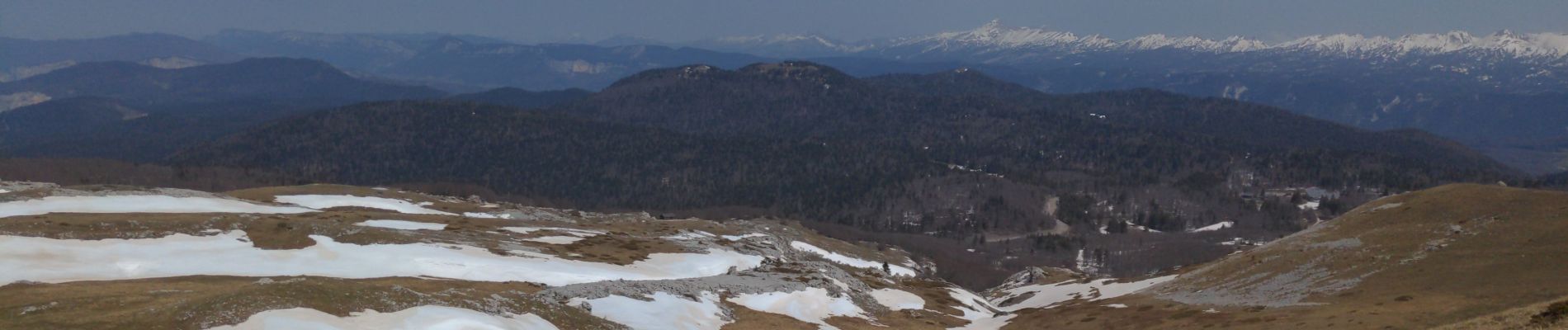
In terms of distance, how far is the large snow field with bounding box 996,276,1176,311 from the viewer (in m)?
120

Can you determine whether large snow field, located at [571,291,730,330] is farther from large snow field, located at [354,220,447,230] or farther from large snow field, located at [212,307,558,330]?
large snow field, located at [354,220,447,230]

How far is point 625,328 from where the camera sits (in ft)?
238

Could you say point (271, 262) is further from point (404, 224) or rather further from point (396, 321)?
point (404, 224)

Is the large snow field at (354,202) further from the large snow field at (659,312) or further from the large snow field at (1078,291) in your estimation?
the large snow field at (1078,291)

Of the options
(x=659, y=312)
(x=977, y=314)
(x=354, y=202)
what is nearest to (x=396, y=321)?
(x=659, y=312)

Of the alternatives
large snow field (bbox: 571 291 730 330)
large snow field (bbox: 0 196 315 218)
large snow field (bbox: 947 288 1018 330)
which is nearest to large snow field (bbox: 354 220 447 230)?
large snow field (bbox: 0 196 315 218)

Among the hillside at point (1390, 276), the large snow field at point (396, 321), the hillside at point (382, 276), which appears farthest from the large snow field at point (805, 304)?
the large snow field at point (396, 321)

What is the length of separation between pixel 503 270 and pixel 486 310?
2797 centimetres

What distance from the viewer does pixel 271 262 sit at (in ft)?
282

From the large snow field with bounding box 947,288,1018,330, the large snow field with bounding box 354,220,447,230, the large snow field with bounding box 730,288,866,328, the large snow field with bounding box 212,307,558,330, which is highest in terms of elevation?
the large snow field with bounding box 212,307,558,330

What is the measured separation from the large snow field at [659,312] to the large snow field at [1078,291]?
5364 centimetres

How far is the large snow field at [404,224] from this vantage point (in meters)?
120

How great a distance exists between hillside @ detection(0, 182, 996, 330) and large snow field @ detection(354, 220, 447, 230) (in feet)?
1.71

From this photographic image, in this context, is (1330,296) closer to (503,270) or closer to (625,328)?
(625,328)
